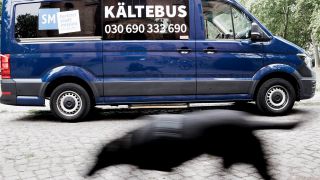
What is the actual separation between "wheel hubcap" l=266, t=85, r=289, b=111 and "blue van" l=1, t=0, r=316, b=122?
19cm

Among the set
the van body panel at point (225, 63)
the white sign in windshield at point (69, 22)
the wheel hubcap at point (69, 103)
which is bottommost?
the wheel hubcap at point (69, 103)

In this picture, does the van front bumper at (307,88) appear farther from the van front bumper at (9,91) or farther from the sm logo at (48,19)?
the van front bumper at (9,91)

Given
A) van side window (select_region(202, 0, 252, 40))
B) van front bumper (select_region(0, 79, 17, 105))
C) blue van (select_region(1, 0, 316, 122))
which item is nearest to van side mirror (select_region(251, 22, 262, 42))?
blue van (select_region(1, 0, 316, 122))

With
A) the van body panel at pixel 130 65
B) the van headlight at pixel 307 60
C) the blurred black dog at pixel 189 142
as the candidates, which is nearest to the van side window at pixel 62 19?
the van body panel at pixel 130 65

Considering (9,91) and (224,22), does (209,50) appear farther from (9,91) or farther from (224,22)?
(9,91)

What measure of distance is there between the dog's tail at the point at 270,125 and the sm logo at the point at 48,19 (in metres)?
6.79

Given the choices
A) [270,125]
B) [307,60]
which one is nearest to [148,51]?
[307,60]

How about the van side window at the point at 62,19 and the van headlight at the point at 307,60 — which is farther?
the van headlight at the point at 307,60

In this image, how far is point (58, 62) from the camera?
7184 millimetres

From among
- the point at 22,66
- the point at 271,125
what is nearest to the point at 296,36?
the point at 22,66

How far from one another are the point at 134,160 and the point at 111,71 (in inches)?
259

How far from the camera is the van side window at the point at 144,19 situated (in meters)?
7.02

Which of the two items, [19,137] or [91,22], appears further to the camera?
[91,22]

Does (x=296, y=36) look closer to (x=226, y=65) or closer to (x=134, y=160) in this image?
(x=226, y=65)
